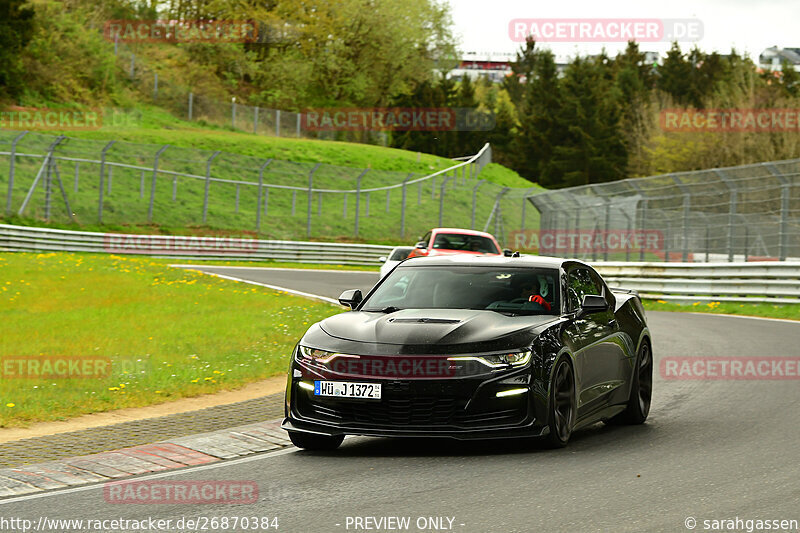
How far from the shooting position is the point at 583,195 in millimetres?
37344

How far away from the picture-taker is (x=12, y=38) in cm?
5916

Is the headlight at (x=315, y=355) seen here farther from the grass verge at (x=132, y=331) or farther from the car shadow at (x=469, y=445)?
the grass verge at (x=132, y=331)

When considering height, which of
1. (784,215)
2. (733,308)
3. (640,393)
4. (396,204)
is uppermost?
(784,215)

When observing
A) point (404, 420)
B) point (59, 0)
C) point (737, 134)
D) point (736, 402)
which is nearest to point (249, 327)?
point (736, 402)

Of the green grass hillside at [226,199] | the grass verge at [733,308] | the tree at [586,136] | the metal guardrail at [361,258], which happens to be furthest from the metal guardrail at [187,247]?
the tree at [586,136]

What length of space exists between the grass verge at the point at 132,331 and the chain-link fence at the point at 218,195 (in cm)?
1333

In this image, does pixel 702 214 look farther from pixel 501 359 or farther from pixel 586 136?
pixel 586 136

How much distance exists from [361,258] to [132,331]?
28.2m

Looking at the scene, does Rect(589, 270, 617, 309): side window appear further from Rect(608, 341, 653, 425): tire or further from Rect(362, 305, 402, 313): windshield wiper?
Rect(362, 305, 402, 313): windshield wiper

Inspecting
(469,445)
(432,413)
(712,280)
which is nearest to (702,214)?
(712,280)

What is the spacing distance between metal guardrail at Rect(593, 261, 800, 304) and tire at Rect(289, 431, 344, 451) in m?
17.2

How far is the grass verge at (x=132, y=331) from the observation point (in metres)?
11.3

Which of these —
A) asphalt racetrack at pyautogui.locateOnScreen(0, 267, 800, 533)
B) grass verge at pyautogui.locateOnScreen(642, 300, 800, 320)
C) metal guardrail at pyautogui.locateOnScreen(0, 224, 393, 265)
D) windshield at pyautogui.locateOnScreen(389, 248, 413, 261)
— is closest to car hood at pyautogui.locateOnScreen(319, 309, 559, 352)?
asphalt racetrack at pyautogui.locateOnScreen(0, 267, 800, 533)

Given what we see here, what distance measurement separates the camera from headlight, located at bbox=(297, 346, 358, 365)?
312 inches
